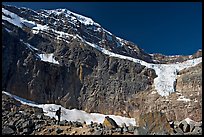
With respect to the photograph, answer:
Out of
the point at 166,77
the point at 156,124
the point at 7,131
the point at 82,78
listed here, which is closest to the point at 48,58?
the point at 82,78

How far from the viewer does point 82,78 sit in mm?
57875

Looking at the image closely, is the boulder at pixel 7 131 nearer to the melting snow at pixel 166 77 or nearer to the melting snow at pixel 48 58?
the melting snow at pixel 48 58

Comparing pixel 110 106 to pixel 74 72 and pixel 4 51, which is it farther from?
pixel 4 51

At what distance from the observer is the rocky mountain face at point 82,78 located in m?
50.7

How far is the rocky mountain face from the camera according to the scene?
50.7m

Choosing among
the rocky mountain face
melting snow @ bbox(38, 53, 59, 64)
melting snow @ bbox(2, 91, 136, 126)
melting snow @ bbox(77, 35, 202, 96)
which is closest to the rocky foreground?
melting snow @ bbox(2, 91, 136, 126)

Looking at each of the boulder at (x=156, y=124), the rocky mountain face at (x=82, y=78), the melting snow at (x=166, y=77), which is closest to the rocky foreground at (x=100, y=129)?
the boulder at (x=156, y=124)

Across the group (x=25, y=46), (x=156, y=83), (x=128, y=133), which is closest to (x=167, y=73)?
(x=156, y=83)

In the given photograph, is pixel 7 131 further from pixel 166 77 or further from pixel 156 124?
pixel 166 77

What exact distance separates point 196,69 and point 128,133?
151 ft

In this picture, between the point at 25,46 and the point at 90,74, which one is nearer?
the point at 25,46

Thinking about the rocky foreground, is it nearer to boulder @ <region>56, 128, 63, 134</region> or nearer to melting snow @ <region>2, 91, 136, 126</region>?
boulder @ <region>56, 128, 63, 134</region>

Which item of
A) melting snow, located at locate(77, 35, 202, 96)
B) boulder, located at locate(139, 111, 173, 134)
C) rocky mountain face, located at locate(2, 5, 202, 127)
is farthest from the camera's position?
melting snow, located at locate(77, 35, 202, 96)

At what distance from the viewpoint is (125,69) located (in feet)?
199
